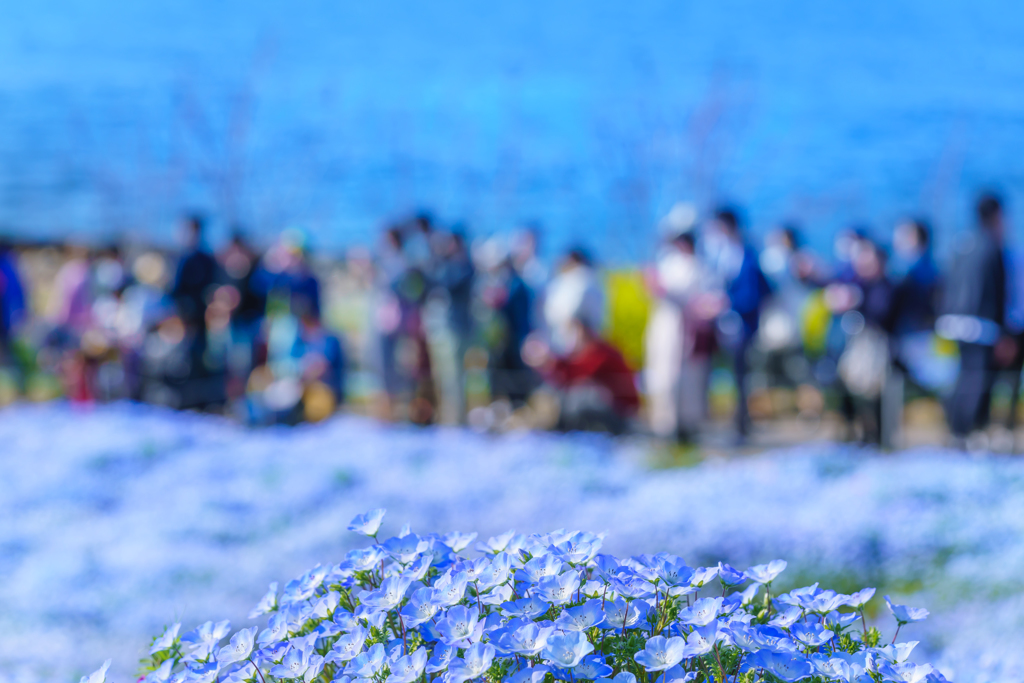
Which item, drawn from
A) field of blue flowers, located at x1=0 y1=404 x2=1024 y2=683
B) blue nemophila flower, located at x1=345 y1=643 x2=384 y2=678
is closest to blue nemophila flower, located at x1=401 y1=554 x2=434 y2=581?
blue nemophila flower, located at x1=345 y1=643 x2=384 y2=678

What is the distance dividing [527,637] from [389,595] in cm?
19

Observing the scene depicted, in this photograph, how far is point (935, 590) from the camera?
2738mm

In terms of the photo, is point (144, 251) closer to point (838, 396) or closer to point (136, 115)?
point (136, 115)

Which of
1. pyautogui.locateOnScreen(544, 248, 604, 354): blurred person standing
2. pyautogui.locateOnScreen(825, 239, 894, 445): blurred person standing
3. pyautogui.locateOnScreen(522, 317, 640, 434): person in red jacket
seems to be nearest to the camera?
pyautogui.locateOnScreen(522, 317, 640, 434): person in red jacket

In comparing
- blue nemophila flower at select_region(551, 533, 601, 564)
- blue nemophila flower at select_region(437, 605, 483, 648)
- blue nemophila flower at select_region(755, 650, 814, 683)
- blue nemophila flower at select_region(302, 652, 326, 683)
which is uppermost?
blue nemophila flower at select_region(551, 533, 601, 564)

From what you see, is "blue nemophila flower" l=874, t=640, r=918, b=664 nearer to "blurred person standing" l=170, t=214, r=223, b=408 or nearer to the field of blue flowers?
the field of blue flowers

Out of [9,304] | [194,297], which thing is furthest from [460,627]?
[9,304]

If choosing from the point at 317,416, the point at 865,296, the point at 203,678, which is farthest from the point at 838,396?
the point at 203,678

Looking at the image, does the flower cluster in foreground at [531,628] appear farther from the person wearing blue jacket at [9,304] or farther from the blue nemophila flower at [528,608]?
the person wearing blue jacket at [9,304]

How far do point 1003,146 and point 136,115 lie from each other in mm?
5803

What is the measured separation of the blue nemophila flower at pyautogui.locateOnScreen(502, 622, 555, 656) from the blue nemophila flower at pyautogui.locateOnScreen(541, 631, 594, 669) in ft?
0.04

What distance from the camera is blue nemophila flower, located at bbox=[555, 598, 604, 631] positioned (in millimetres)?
1087

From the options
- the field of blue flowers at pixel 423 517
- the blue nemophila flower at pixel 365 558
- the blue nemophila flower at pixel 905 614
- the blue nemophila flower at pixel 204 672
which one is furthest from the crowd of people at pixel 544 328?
the blue nemophila flower at pixel 204 672

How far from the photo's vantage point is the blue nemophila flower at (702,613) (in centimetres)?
113
